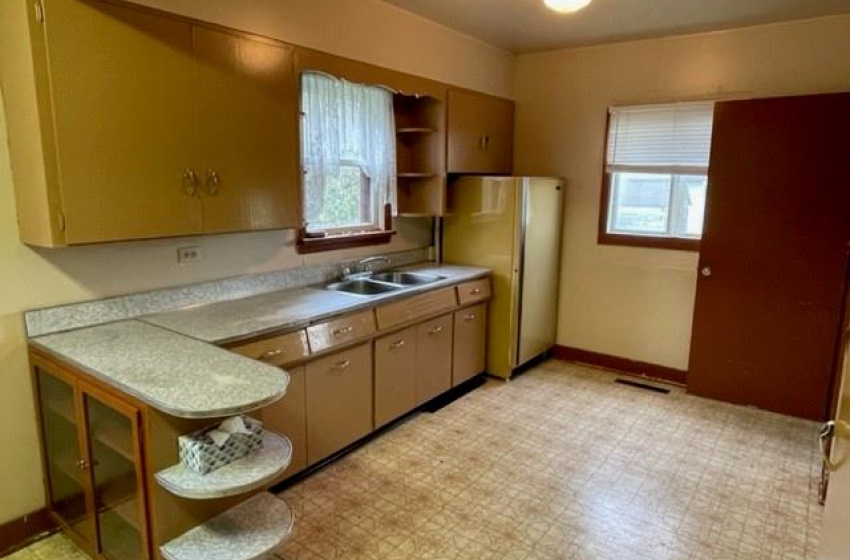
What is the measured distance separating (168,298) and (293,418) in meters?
0.85

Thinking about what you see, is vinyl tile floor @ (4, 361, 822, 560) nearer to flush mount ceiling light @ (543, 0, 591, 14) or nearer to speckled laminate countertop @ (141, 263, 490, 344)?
speckled laminate countertop @ (141, 263, 490, 344)

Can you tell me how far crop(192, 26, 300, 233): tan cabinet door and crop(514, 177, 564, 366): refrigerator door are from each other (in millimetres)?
1856

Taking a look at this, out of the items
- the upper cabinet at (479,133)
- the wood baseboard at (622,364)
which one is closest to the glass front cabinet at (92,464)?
the upper cabinet at (479,133)

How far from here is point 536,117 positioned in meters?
4.63

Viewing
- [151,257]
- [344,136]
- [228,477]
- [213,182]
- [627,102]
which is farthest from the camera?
[627,102]

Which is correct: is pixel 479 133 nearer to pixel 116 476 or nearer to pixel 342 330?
pixel 342 330

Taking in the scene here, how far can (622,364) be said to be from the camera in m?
4.48

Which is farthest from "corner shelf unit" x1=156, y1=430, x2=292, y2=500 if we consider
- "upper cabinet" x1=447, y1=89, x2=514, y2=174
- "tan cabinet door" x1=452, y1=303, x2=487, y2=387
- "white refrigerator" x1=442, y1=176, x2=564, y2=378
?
"upper cabinet" x1=447, y1=89, x2=514, y2=174

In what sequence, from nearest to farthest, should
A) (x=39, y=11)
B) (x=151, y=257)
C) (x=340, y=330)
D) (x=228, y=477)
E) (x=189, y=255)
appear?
(x=228, y=477), (x=39, y=11), (x=151, y=257), (x=189, y=255), (x=340, y=330)

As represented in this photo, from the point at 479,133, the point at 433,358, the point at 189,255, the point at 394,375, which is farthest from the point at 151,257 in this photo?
the point at 479,133

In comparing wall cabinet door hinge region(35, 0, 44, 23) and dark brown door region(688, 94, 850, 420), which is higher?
wall cabinet door hinge region(35, 0, 44, 23)

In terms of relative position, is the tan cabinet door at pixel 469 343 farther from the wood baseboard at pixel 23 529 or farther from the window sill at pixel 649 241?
the wood baseboard at pixel 23 529

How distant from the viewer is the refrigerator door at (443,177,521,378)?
3.96 m

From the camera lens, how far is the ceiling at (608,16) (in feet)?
10.7
